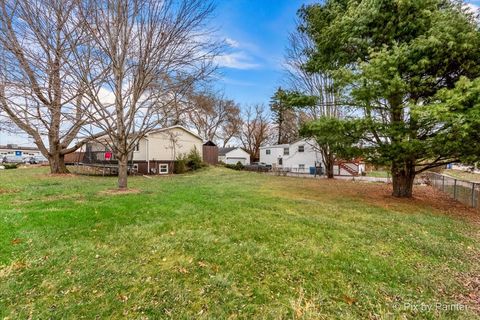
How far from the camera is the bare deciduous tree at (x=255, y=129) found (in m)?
40.9

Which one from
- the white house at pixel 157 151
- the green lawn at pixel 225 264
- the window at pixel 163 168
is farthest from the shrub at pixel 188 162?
the green lawn at pixel 225 264

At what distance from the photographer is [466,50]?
21.5 feet

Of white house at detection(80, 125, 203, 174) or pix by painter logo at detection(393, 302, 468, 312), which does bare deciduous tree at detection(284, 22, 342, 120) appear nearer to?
white house at detection(80, 125, 203, 174)

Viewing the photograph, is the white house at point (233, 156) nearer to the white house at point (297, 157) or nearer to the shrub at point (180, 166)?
the white house at point (297, 157)

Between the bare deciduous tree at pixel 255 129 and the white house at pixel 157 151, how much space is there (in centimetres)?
1939

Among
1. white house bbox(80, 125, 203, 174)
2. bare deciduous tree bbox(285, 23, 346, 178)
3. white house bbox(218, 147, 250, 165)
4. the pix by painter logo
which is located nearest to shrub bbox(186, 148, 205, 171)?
white house bbox(80, 125, 203, 174)

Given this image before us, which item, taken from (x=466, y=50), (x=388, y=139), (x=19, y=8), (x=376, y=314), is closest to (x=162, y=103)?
(x=19, y=8)

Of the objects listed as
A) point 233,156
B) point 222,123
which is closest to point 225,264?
point 233,156

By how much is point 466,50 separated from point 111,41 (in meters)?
10.7

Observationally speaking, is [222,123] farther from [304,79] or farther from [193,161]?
[304,79]

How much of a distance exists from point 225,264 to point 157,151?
18.3 metres

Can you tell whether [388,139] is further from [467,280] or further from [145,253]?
[145,253]

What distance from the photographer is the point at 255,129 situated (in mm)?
41906

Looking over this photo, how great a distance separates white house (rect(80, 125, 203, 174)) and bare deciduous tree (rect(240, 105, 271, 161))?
1939 cm
